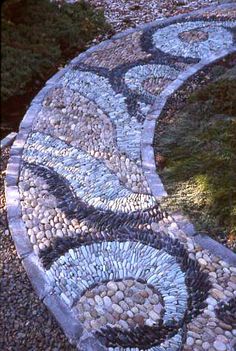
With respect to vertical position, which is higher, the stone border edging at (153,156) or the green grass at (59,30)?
the green grass at (59,30)

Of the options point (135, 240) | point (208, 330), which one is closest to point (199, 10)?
point (135, 240)

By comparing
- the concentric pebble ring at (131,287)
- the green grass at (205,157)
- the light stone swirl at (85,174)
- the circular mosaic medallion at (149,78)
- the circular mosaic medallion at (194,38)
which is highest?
the circular mosaic medallion at (194,38)

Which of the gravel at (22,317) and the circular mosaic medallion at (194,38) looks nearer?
the gravel at (22,317)

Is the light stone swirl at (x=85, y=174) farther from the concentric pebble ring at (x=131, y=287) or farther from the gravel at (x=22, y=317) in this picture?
the gravel at (x=22, y=317)

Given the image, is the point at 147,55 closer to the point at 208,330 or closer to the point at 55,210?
the point at 55,210

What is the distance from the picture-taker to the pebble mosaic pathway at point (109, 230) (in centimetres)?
338

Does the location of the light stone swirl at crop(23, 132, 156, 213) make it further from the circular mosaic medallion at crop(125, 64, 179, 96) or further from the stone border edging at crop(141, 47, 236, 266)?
the circular mosaic medallion at crop(125, 64, 179, 96)

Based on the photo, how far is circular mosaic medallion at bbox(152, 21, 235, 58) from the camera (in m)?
6.94

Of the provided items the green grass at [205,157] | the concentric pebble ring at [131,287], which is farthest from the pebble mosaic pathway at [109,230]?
the green grass at [205,157]

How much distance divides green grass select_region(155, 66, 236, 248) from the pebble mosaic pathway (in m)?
0.19

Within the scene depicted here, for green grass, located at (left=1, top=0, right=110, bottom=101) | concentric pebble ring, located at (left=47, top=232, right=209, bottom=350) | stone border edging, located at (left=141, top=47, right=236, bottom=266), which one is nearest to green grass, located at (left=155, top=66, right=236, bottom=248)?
stone border edging, located at (left=141, top=47, right=236, bottom=266)

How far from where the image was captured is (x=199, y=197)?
14.3ft

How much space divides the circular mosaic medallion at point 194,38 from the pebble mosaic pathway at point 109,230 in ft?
1.37

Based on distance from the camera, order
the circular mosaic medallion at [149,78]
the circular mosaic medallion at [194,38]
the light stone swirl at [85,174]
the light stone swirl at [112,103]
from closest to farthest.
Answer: the light stone swirl at [85,174], the light stone swirl at [112,103], the circular mosaic medallion at [149,78], the circular mosaic medallion at [194,38]
